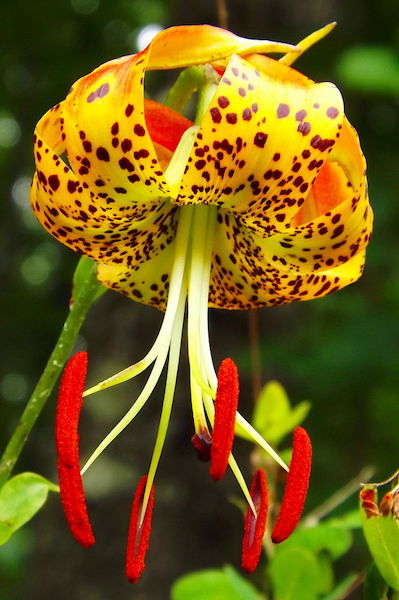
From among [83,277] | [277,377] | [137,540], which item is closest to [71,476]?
[137,540]

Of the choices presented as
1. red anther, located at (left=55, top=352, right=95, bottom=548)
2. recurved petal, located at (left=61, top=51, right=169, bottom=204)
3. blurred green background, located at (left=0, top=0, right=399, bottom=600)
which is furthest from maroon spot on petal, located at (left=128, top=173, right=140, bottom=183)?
blurred green background, located at (left=0, top=0, right=399, bottom=600)

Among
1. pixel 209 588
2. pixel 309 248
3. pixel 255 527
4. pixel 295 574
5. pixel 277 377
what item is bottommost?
pixel 277 377

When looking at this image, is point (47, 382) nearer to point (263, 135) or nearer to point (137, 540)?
point (137, 540)

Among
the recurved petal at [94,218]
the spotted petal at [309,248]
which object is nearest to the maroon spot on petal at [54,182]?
the recurved petal at [94,218]

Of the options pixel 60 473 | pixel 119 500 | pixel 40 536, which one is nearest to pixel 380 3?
pixel 119 500

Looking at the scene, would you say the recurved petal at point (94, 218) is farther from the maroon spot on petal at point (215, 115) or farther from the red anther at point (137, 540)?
the red anther at point (137, 540)
